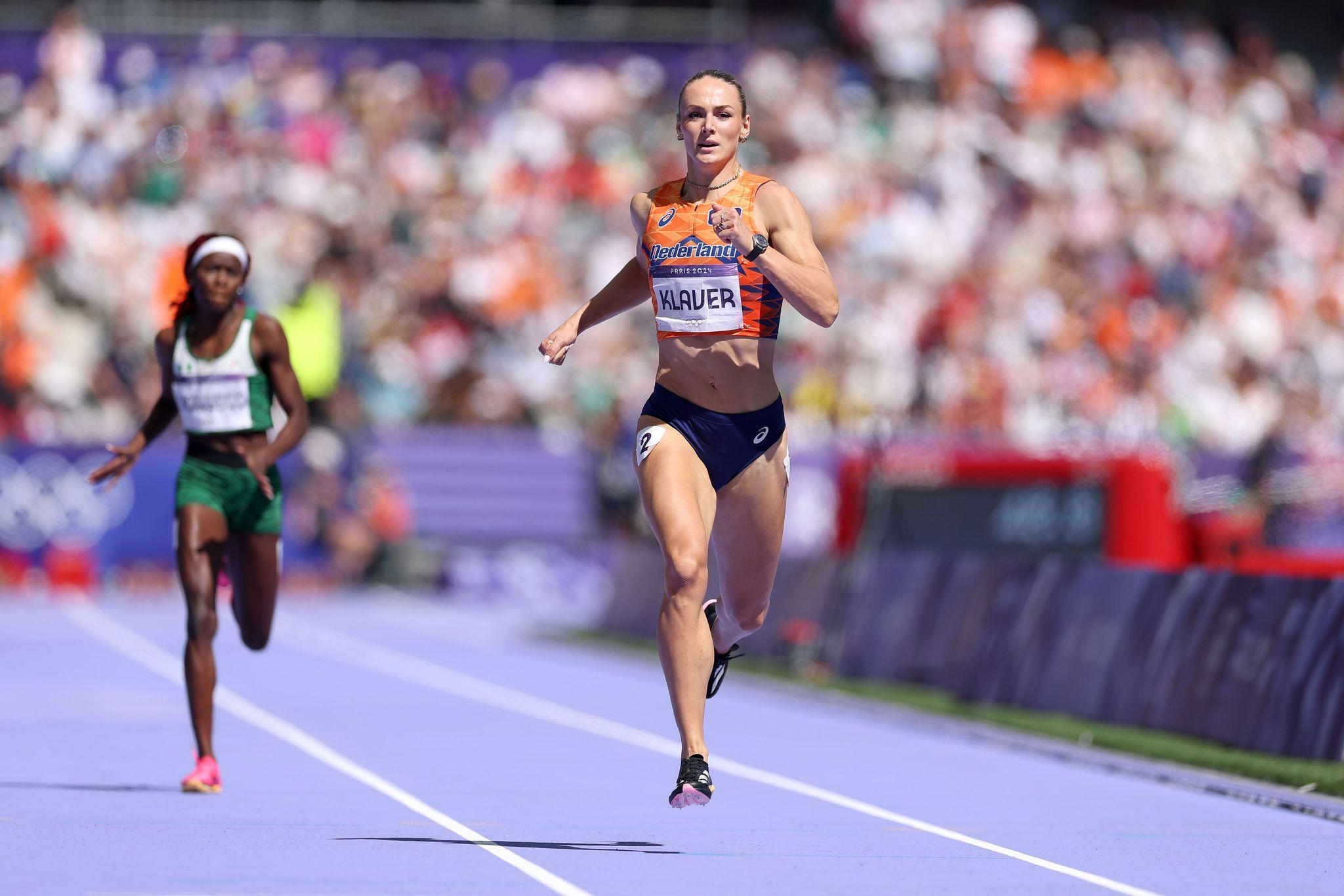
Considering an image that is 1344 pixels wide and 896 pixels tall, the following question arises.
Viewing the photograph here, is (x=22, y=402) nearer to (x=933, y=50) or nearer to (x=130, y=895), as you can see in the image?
(x=933, y=50)

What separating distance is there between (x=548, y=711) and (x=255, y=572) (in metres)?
4.74

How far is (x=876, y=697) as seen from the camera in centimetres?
1504

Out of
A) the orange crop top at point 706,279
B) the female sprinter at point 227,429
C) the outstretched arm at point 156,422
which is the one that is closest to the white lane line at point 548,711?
the orange crop top at point 706,279

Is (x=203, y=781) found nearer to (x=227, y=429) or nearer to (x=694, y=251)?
(x=227, y=429)

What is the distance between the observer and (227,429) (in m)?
9.91

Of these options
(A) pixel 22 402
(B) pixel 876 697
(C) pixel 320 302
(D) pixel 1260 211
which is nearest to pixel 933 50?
(D) pixel 1260 211

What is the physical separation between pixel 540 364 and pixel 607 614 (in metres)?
5.33

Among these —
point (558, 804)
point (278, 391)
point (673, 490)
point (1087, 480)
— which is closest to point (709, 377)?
point (673, 490)

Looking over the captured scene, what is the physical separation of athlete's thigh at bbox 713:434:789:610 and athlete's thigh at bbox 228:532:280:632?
103 inches

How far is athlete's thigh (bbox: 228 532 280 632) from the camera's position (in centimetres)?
994

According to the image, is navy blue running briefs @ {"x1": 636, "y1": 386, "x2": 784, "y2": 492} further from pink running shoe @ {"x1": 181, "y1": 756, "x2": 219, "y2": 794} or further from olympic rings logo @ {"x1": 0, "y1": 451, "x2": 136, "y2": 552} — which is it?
olympic rings logo @ {"x1": 0, "y1": 451, "x2": 136, "y2": 552}

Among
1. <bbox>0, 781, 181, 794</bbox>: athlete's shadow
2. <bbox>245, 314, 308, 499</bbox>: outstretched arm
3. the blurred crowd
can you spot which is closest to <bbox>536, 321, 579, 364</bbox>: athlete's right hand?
<bbox>245, 314, 308, 499</bbox>: outstretched arm

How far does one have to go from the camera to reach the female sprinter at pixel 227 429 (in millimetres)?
9758

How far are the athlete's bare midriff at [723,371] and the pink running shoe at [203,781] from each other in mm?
2976
